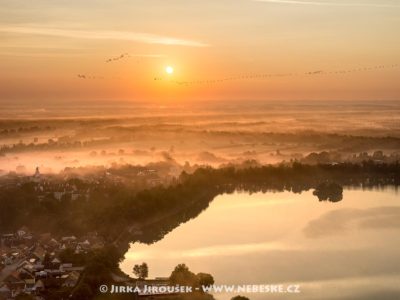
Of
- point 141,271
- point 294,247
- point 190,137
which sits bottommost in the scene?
point 141,271

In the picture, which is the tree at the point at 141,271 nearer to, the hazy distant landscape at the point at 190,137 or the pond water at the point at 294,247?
the pond water at the point at 294,247

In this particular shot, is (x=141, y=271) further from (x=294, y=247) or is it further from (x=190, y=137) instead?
(x=190, y=137)

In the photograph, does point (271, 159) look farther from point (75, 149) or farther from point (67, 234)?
point (67, 234)

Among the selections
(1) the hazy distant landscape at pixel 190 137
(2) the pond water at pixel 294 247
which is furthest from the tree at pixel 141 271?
(1) the hazy distant landscape at pixel 190 137

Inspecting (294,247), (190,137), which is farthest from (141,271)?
(190,137)

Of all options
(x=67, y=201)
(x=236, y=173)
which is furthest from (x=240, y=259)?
(x=236, y=173)

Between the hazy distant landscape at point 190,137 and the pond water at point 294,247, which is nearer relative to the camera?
the pond water at point 294,247
